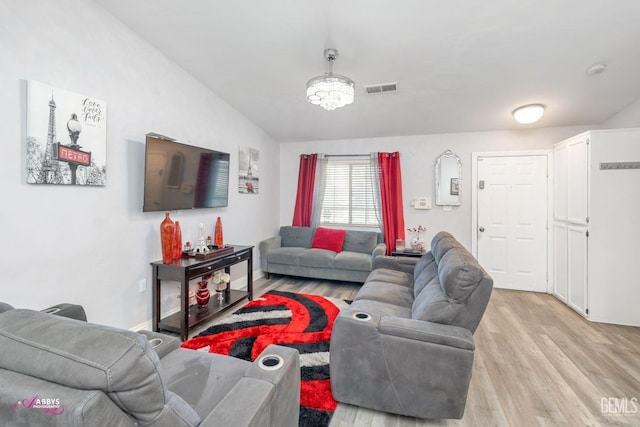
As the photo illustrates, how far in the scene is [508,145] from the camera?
431 cm

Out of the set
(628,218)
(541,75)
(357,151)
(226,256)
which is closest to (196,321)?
(226,256)

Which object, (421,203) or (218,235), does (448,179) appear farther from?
(218,235)

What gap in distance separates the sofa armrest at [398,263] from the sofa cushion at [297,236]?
5.66ft

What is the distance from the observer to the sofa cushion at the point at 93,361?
69 cm

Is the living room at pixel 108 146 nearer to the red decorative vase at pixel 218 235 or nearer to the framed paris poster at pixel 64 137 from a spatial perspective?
the framed paris poster at pixel 64 137

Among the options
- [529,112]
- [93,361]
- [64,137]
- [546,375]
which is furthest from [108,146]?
[529,112]

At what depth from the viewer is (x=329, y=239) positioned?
4.81 metres

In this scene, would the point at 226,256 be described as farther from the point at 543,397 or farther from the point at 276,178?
the point at 543,397

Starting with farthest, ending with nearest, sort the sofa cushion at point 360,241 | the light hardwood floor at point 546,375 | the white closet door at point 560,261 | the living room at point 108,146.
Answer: the sofa cushion at point 360,241
the white closet door at point 560,261
the living room at point 108,146
the light hardwood floor at point 546,375

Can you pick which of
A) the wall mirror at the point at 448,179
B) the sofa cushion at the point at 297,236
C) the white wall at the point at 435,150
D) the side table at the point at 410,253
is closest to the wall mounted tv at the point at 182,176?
the sofa cushion at the point at 297,236

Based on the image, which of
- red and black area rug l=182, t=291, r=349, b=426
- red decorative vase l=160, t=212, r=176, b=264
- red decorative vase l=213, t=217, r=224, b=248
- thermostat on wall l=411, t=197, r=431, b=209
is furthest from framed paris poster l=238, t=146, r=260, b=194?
thermostat on wall l=411, t=197, r=431, b=209

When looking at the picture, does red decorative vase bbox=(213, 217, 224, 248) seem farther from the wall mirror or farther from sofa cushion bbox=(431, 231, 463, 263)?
the wall mirror

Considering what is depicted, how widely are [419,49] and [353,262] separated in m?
2.78

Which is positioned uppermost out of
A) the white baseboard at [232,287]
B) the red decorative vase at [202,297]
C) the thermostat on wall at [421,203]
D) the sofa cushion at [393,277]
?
the thermostat on wall at [421,203]
